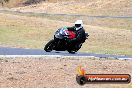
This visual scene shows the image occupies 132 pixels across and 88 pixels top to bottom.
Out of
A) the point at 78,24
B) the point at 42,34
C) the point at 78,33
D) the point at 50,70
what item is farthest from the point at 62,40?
the point at 42,34

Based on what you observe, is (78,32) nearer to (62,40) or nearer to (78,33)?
(78,33)

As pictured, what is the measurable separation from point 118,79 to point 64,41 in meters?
3.09

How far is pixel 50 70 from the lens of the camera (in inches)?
840

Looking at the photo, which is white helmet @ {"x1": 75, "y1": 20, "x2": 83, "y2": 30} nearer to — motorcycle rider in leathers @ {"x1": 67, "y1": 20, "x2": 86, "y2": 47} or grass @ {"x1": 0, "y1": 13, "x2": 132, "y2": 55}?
motorcycle rider in leathers @ {"x1": 67, "y1": 20, "x2": 86, "y2": 47}

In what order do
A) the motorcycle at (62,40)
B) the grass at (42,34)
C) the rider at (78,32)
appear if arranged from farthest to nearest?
the grass at (42,34) → the rider at (78,32) → the motorcycle at (62,40)

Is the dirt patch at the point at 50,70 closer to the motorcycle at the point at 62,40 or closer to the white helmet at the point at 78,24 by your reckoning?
the motorcycle at the point at 62,40

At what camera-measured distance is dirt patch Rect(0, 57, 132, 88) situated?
1944 centimetres

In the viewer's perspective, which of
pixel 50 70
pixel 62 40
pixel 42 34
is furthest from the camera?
pixel 42 34

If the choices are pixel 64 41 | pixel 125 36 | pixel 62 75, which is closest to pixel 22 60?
pixel 62 75

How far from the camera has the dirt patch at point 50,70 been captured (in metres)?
19.4

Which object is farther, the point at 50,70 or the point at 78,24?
the point at 50,70

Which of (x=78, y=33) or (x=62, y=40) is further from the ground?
(x=78, y=33)

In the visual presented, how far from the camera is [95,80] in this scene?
1544cm

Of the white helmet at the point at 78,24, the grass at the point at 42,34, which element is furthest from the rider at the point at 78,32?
the grass at the point at 42,34
